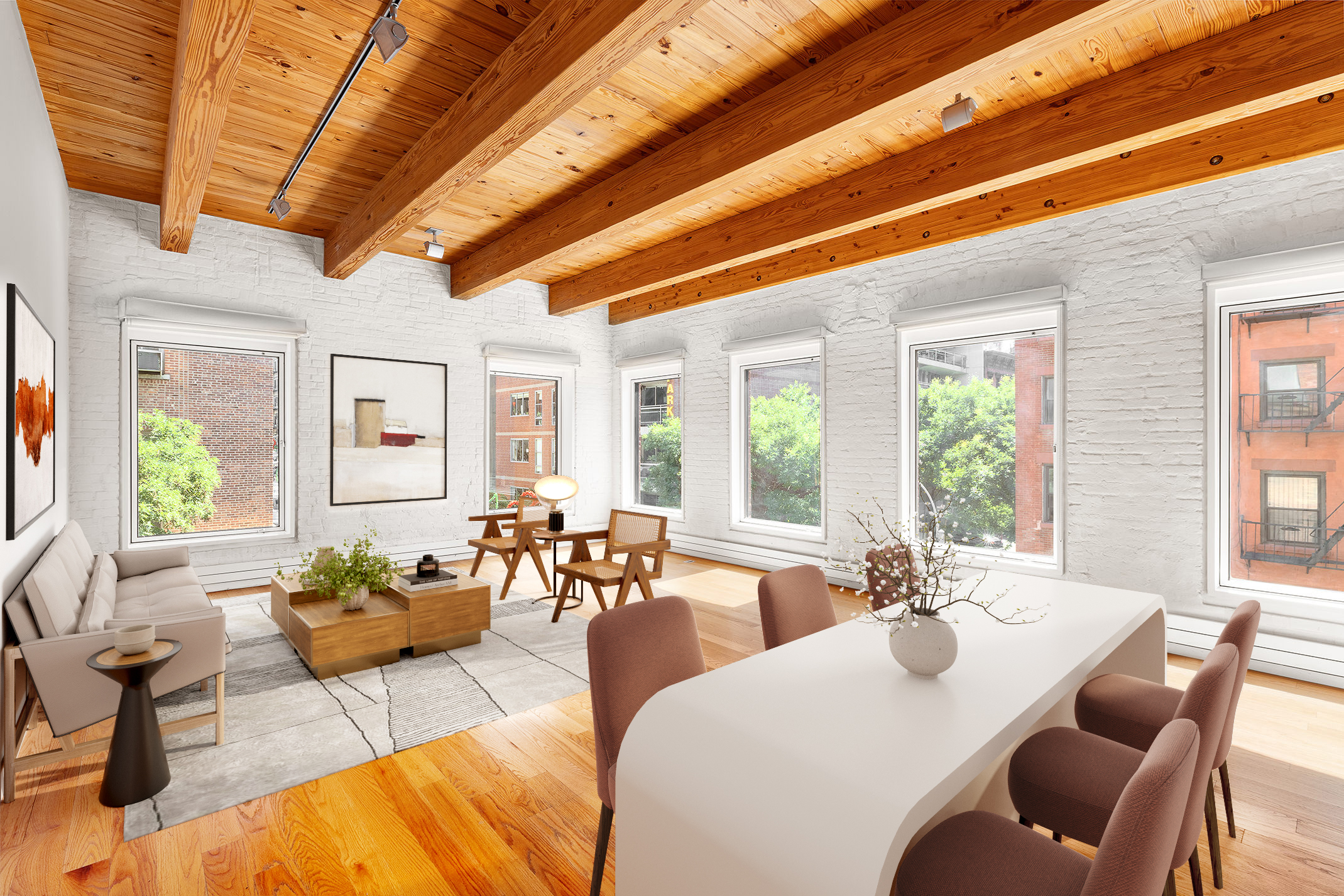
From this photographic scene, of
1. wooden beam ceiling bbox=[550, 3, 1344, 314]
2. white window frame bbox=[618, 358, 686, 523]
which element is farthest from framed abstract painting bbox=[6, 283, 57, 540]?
white window frame bbox=[618, 358, 686, 523]

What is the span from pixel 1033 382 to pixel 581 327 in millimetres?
4952

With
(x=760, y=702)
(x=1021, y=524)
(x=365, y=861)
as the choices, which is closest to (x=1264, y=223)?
(x=1021, y=524)

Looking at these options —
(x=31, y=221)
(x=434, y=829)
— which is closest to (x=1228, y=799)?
(x=434, y=829)

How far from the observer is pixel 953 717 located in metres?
1.26

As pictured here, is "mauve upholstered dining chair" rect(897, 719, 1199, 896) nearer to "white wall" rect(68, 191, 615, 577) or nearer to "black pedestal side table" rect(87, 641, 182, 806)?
"black pedestal side table" rect(87, 641, 182, 806)

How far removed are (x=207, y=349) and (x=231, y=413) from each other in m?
0.56

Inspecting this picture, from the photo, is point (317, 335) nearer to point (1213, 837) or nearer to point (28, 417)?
point (28, 417)

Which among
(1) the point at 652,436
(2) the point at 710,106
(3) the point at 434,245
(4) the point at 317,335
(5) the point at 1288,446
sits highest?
(2) the point at 710,106

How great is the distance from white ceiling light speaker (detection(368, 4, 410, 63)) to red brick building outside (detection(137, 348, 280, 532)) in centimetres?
400

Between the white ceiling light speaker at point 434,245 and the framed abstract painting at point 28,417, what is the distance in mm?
2570

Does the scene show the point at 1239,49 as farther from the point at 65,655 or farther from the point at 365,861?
the point at 65,655

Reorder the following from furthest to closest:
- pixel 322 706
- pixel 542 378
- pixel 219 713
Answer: pixel 542 378, pixel 322 706, pixel 219 713

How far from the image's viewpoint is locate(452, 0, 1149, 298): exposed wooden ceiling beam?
224cm

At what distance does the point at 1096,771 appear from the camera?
1.51m
